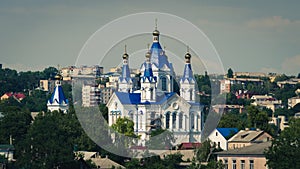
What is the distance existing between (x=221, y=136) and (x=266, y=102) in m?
67.8

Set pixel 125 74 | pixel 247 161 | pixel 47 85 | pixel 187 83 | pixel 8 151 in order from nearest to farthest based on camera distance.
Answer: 1. pixel 247 161
2. pixel 8 151
3. pixel 187 83
4. pixel 125 74
5. pixel 47 85

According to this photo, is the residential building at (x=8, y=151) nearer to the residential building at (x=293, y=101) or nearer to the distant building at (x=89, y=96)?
the distant building at (x=89, y=96)

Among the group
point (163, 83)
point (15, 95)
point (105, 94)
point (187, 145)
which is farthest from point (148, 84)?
point (15, 95)

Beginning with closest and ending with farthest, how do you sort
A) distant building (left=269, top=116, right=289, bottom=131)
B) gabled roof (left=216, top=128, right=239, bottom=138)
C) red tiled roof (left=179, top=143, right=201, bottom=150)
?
red tiled roof (left=179, top=143, right=201, bottom=150) → gabled roof (left=216, top=128, right=239, bottom=138) → distant building (left=269, top=116, right=289, bottom=131)

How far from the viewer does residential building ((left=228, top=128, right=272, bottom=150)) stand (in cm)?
7181

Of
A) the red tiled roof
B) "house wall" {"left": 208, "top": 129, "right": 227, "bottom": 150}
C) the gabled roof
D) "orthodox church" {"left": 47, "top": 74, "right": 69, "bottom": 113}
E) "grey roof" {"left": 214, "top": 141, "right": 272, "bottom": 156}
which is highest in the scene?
"orthodox church" {"left": 47, "top": 74, "right": 69, "bottom": 113}

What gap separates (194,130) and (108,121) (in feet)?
18.0

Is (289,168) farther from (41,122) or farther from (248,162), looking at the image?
(41,122)

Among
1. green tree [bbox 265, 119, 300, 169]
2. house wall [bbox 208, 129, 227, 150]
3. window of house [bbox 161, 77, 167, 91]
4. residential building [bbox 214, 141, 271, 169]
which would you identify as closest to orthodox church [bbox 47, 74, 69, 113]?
window of house [bbox 161, 77, 167, 91]

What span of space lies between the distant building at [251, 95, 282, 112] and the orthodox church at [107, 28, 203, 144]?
5610cm

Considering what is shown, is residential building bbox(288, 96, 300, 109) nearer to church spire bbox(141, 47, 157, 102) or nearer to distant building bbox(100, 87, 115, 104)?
distant building bbox(100, 87, 115, 104)

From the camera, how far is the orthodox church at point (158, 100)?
270 feet

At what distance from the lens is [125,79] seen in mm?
86625

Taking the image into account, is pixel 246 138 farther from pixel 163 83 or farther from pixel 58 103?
pixel 58 103
